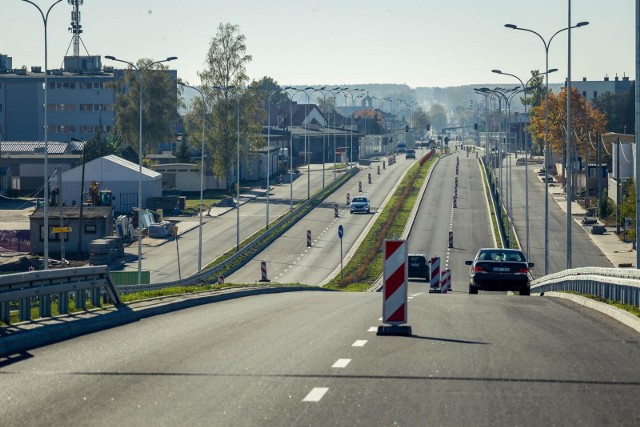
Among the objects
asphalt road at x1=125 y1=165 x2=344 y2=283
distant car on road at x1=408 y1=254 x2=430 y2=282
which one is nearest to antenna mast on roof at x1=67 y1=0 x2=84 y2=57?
asphalt road at x1=125 y1=165 x2=344 y2=283

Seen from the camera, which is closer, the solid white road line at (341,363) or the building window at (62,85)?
the solid white road line at (341,363)

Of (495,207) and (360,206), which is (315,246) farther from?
(495,207)

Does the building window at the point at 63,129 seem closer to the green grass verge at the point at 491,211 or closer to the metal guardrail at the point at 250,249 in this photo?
the metal guardrail at the point at 250,249

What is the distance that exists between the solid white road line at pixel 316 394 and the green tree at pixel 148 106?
113 m

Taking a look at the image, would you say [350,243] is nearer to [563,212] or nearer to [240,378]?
[563,212]

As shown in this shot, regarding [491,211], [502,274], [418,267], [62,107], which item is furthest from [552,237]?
[62,107]

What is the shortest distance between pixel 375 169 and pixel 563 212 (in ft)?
192

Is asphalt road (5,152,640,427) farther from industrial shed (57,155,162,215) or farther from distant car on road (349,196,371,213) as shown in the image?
distant car on road (349,196,371,213)

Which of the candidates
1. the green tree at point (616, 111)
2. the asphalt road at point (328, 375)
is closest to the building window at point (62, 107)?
the green tree at point (616, 111)

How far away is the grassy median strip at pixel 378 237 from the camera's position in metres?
58.8

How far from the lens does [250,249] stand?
7306cm

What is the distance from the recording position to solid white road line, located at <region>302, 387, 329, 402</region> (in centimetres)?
1046

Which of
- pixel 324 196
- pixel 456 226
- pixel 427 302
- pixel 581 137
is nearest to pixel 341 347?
pixel 427 302

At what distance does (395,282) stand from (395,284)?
0.09 feet
